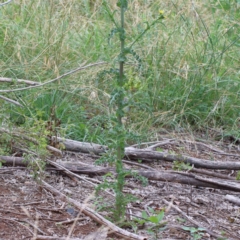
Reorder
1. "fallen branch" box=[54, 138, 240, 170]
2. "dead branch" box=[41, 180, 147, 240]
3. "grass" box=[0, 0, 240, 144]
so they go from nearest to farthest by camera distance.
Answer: "dead branch" box=[41, 180, 147, 240] < "fallen branch" box=[54, 138, 240, 170] < "grass" box=[0, 0, 240, 144]

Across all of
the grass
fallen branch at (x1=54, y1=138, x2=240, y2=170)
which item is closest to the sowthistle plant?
fallen branch at (x1=54, y1=138, x2=240, y2=170)

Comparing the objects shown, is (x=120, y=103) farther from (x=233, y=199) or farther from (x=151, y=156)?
(x=151, y=156)

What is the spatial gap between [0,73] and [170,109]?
129 centimetres

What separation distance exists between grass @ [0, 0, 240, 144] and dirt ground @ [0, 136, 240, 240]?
64cm

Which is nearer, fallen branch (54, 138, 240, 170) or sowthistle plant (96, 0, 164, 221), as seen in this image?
sowthistle plant (96, 0, 164, 221)

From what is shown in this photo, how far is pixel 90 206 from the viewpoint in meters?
2.68

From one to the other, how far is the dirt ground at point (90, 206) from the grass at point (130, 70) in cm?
64

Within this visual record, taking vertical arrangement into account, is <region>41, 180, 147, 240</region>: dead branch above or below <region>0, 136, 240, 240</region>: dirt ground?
above

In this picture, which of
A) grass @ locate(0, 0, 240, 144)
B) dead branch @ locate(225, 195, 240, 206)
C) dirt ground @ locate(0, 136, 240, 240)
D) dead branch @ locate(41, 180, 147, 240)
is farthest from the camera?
grass @ locate(0, 0, 240, 144)

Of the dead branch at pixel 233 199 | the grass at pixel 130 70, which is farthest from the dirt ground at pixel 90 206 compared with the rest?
the grass at pixel 130 70

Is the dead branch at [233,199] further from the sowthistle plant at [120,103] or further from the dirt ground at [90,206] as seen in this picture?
the sowthistle plant at [120,103]

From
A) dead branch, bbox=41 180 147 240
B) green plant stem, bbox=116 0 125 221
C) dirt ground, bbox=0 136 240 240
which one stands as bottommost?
dirt ground, bbox=0 136 240 240

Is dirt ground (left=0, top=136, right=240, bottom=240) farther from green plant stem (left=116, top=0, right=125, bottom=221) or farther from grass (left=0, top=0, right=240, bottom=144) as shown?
grass (left=0, top=0, right=240, bottom=144)

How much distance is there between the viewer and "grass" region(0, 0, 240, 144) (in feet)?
13.2
